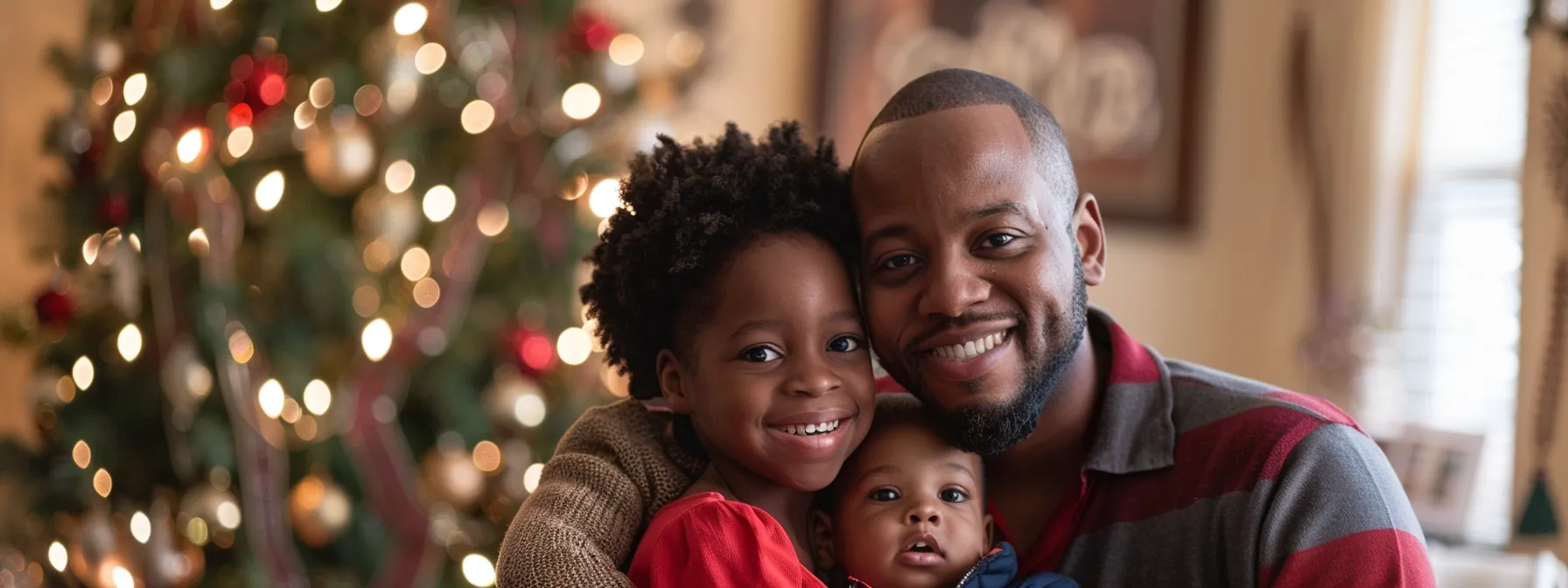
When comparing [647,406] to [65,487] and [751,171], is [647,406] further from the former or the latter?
[65,487]

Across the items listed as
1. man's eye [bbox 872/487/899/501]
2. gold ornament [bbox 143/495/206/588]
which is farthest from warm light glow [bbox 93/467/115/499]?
man's eye [bbox 872/487/899/501]

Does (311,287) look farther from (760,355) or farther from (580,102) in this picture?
(760,355)

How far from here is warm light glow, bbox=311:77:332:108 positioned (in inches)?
117

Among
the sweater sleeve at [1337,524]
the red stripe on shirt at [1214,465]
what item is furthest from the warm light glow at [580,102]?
the sweater sleeve at [1337,524]

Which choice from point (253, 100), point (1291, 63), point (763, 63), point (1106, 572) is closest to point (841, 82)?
point (763, 63)

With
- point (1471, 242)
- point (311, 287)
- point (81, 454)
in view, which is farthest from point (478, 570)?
point (1471, 242)

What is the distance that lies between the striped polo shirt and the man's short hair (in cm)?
26

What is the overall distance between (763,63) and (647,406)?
2556mm

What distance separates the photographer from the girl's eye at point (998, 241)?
5.05 ft

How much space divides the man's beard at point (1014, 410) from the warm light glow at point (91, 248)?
2217 mm

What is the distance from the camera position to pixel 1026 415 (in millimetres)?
1576

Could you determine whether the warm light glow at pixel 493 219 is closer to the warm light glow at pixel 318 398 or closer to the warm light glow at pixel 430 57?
the warm light glow at pixel 430 57

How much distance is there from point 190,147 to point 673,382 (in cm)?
173

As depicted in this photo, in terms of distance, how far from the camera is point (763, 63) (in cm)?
409
